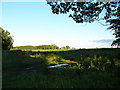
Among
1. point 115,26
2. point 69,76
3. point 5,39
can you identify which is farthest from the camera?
point 5,39

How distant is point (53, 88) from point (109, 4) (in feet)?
24.0

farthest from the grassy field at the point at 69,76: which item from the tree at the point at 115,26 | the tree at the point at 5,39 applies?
the tree at the point at 5,39

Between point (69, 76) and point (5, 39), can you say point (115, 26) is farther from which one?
point (5, 39)

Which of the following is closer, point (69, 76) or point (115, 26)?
point (69, 76)

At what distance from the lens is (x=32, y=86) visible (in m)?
4.14

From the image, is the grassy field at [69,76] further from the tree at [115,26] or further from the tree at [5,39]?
the tree at [5,39]

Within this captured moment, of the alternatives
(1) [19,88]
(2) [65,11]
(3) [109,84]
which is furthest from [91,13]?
(1) [19,88]

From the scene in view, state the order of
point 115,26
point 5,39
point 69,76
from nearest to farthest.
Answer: point 69,76 → point 115,26 → point 5,39

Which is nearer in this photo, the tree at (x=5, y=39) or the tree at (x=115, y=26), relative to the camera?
the tree at (x=115, y=26)

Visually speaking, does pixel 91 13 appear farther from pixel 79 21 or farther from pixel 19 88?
pixel 19 88

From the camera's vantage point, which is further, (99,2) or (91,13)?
(91,13)

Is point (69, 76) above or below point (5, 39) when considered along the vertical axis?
below

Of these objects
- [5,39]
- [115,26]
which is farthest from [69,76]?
[5,39]

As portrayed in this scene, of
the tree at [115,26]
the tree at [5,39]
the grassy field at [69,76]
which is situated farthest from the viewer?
A: the tree at [5,39]
